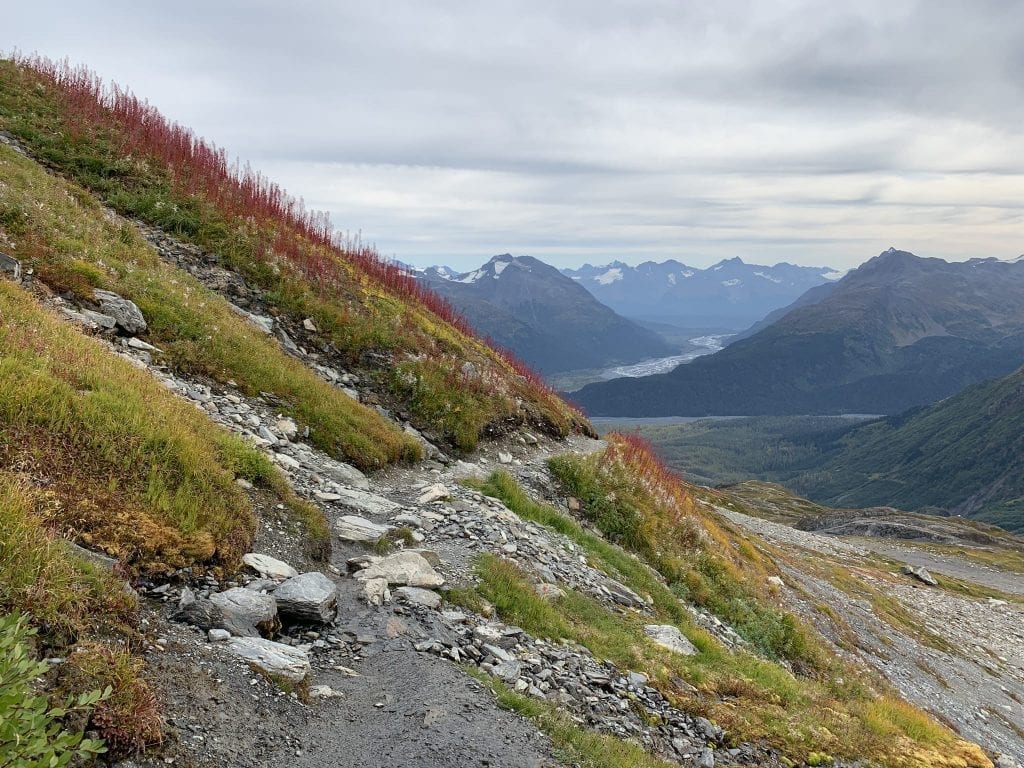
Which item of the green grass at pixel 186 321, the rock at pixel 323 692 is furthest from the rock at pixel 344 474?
the rock at pixel 323 692

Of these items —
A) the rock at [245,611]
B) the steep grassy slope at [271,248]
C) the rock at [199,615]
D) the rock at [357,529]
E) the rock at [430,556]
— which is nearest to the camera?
the rock at [199,615]

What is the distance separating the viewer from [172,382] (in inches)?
547

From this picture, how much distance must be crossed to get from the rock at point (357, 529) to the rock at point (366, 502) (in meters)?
0.65

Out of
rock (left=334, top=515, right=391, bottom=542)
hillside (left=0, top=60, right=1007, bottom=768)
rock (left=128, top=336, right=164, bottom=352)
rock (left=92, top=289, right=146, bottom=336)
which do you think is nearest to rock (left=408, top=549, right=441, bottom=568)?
hillside (left=0, top=60, right=1007, bottom=768)

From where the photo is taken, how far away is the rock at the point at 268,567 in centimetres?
905

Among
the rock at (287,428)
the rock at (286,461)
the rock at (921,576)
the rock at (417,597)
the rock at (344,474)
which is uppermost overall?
the rock at (287,428)

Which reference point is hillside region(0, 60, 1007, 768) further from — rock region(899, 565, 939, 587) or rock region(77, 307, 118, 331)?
rock region(899, 565, 939, 587)

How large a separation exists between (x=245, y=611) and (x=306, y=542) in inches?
108

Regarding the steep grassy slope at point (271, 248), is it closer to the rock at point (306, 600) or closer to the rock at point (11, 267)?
the rock at point (11, 267)

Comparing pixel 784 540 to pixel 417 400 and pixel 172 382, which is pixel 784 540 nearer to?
pixel 417 400

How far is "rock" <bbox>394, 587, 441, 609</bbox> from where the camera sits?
1001cm

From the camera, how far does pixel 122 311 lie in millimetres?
15258

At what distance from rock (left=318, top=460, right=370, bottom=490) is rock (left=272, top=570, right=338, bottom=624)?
5.67 meters

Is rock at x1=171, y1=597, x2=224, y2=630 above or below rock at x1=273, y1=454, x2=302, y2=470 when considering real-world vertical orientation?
below
